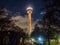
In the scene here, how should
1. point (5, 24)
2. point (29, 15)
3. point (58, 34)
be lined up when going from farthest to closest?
point (29, 15) < point (58, 34) < point (5, 24)

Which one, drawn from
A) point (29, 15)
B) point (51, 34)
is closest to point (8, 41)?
point (51, 34)

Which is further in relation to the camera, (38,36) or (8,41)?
(38,36)

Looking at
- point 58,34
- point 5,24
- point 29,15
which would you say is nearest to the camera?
point 5,24

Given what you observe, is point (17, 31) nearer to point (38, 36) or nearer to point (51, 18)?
point (38, 36)

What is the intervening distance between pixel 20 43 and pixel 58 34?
226 cm

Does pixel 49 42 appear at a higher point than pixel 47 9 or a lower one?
lower

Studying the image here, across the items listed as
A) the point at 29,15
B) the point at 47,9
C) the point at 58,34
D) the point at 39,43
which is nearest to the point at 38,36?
the point at 39,43

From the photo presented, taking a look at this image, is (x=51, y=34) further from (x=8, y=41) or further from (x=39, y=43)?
(x=8, y=41)

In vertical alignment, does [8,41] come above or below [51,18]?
below

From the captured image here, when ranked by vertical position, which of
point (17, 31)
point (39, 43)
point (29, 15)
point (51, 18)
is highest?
point (29, 15)

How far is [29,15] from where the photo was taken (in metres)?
12.9

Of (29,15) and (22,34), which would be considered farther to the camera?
(29,15)

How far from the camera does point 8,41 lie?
26.5 ft

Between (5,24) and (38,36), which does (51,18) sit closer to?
(38,36)
